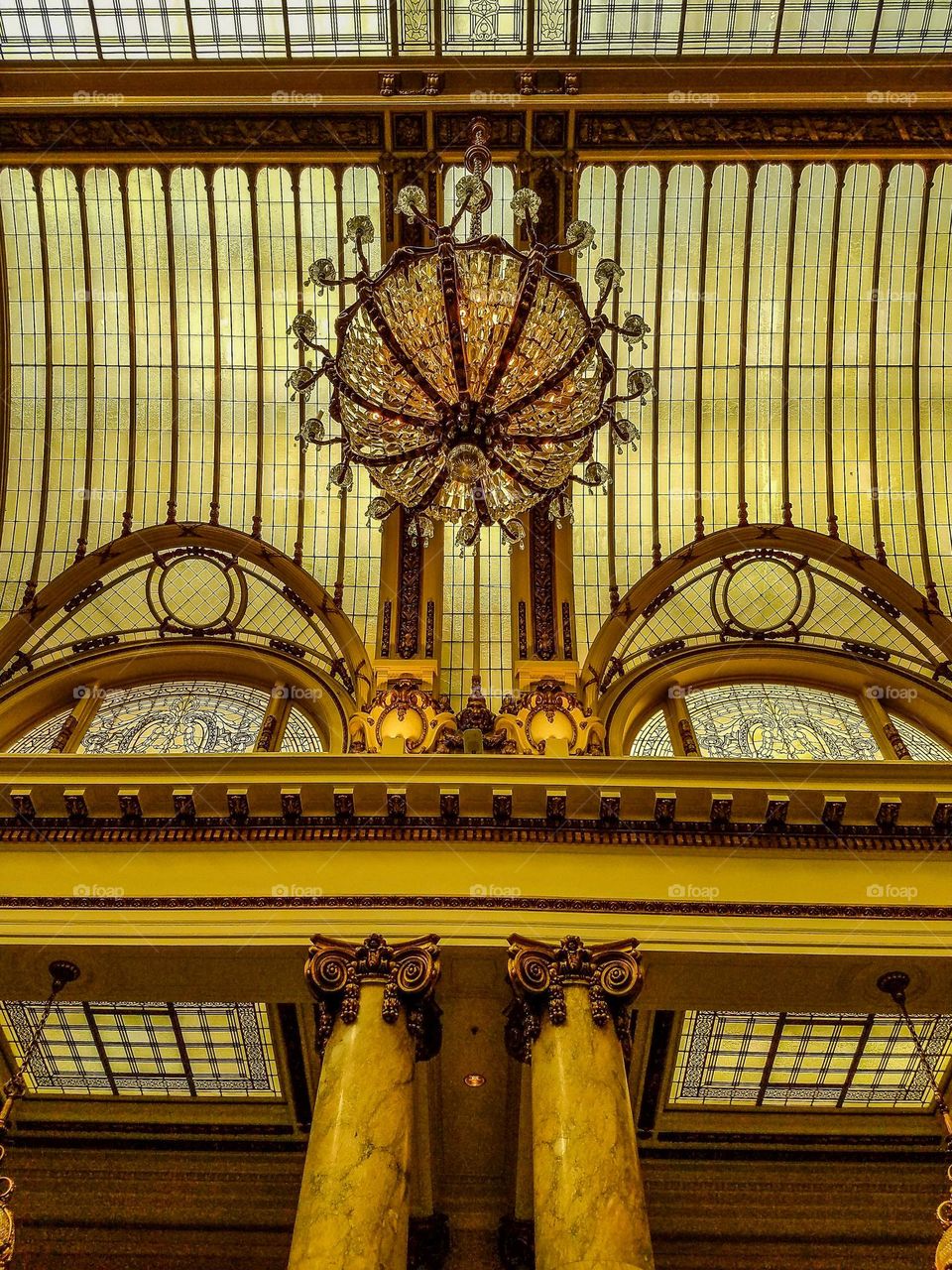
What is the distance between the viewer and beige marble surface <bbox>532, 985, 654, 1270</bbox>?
6.48 meters

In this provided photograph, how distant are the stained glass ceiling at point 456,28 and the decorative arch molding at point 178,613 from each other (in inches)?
195

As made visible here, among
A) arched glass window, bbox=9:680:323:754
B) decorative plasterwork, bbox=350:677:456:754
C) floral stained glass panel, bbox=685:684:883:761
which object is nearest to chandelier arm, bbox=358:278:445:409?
decorative plasterwork, bbox=350:677:456:754

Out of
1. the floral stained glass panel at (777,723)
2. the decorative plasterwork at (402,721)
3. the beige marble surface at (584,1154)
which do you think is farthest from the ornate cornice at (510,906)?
the floral stained glass panel at (777,723)

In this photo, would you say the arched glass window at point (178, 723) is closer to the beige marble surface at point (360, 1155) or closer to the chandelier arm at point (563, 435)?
the beige marble surface at point (360, 1155)

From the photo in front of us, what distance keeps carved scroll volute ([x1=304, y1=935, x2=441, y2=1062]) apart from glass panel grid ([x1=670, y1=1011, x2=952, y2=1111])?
3.00 meters

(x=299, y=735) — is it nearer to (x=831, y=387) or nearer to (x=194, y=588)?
(x=194, y=588)

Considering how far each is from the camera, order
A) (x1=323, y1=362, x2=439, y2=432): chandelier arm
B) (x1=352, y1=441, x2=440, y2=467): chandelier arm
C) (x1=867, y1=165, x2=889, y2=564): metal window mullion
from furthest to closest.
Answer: (x1=867, y1=165, x2=889, y2=564): metal window mullion → (x1=352, y1=441, x2=440, y2=467): chandelier arm → (x1=323, y1=362, x2=439, y2=432): chandelier arm

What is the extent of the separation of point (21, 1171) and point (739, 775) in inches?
298

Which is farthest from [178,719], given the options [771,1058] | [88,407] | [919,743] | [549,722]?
[919,743]

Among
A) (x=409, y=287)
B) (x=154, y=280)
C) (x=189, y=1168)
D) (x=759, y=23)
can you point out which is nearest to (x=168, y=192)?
(x=154, y=280)

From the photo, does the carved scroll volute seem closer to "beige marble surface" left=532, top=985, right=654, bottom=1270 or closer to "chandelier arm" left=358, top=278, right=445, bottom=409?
"beige marble surface" left=532, top=985, right=654, bottom=1270

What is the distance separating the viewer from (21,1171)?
10.3 meters

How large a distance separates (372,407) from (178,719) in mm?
4902

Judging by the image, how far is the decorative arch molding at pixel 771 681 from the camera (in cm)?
1153
